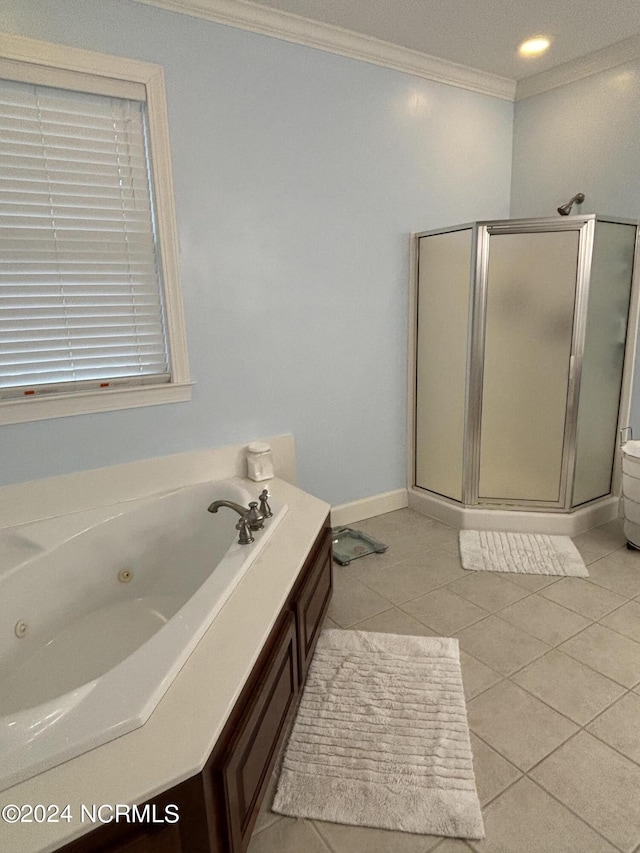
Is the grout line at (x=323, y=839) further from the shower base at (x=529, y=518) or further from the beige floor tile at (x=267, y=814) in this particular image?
the shower base at (x=529, y=518)

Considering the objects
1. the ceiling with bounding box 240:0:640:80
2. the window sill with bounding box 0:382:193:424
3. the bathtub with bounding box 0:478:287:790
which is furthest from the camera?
the ceiling with bounding box 240:0:640:80

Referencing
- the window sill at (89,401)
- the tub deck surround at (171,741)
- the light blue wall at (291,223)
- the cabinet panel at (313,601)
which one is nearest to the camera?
the tub deck surround at (171,741)

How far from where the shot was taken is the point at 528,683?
181 cm

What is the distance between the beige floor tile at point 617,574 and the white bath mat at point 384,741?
90cm

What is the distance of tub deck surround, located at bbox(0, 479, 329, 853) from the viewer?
0.88m

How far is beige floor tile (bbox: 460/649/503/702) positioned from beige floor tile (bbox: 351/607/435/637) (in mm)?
195

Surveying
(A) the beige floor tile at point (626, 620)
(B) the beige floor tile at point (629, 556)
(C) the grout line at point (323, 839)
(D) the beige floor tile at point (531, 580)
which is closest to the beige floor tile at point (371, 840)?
(C) the grout line at point (323, 839)

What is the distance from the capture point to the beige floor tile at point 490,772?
4.65ft

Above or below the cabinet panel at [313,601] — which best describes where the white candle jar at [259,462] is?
above

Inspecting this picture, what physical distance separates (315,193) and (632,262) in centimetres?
174

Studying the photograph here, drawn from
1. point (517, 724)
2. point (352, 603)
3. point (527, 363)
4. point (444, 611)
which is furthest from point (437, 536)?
point (517, 724)

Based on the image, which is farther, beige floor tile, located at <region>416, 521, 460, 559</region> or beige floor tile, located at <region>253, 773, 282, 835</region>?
beige floor tile, located at <region>416, 521, 460, 559</region>

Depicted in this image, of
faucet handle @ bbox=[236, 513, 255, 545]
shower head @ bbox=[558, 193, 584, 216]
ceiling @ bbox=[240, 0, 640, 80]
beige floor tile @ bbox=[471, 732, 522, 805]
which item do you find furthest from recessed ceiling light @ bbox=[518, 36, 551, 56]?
beige floor tile @ bbox=[471, 732, 522, 805]

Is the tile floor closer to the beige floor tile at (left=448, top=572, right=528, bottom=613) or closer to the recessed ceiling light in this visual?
the beige floor tile at (left=448, top=572, right=528, bottom=613)
